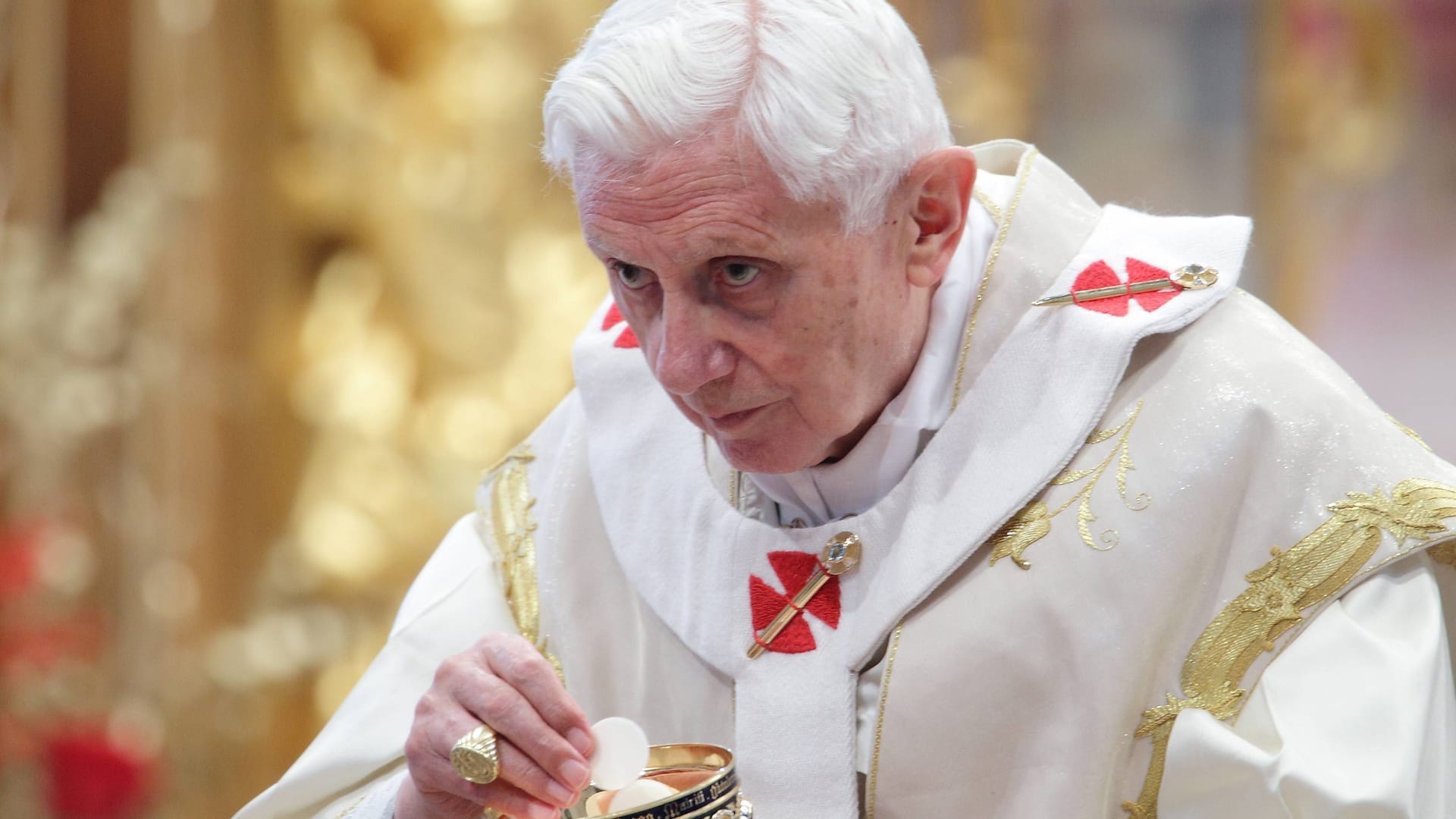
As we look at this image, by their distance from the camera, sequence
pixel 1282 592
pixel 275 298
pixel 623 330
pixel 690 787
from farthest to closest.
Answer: pixel 275 298 → pixel 623 330 → pixel 1282 592 → pixel 690 787

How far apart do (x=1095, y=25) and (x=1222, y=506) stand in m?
2.45

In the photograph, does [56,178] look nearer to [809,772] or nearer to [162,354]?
[162,354]

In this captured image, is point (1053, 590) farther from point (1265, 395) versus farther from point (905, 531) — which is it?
point (1265, 395)

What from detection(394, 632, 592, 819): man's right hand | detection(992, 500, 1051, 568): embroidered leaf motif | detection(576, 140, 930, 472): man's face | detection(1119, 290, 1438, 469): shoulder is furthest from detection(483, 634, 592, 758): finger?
detection(1119, 290, 1438, 469): shoulder

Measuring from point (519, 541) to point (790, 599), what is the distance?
0.52m

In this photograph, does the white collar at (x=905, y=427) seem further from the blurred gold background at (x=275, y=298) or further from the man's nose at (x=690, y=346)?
the blurred gold background at (x=275, y=298)

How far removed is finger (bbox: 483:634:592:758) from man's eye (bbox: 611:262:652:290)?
18.8 inches

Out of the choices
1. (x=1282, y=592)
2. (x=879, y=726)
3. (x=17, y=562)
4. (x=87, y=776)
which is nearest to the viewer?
(x=1282, y=592)

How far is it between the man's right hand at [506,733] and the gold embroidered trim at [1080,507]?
608mm

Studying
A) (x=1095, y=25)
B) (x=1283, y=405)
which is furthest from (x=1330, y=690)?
(x=1095, y=25)

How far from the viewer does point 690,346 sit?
6.74 ft

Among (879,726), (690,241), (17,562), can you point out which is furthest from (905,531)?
(17,562)

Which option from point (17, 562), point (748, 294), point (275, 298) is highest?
point (275, 298)

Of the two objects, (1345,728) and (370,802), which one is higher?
(370,802)
